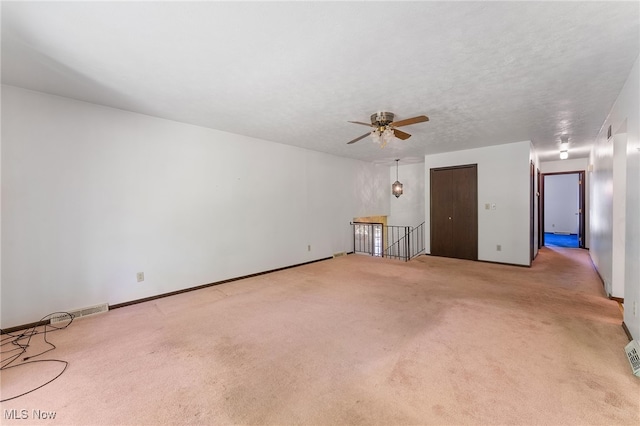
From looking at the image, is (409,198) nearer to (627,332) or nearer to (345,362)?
(627,332)

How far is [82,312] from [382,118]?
4377 millimetres

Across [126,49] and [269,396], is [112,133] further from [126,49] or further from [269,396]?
[269,396]

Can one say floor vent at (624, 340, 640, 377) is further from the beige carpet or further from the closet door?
the closet door

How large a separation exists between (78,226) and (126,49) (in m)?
2.24

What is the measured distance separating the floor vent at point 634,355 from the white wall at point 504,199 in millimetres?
3417

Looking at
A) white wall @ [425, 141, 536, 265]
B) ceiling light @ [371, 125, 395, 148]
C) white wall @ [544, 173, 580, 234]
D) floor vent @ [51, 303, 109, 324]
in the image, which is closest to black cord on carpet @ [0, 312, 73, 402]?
floor vent @ [51, 303, 109, 324]

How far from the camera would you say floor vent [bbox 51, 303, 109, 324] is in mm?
2926

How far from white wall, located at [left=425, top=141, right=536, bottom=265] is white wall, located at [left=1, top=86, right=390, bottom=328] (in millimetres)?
4220

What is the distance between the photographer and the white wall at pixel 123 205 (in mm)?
2775

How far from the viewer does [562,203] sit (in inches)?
397

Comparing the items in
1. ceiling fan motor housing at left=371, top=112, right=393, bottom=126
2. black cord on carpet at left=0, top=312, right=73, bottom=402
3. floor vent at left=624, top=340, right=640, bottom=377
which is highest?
ceiling fan motor housing at left=371, top=112, right=393, bottom=126

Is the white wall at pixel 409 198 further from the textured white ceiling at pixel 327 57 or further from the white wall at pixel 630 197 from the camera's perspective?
the white wall at pixel 630 197

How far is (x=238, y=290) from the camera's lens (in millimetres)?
3959

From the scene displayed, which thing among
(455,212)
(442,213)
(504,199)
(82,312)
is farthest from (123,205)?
(504,199)
